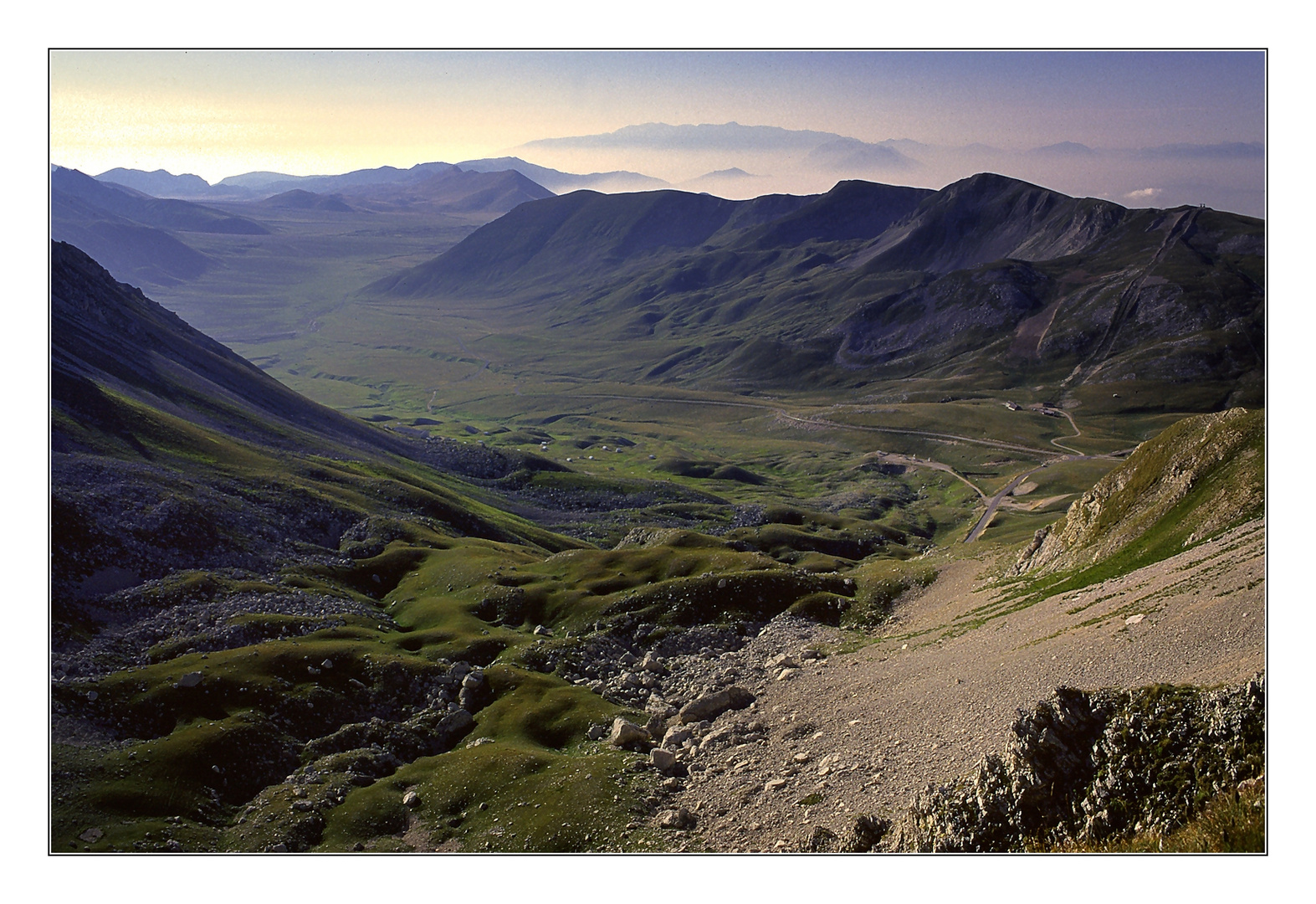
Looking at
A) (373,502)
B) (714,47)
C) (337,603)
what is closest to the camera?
(714,47)

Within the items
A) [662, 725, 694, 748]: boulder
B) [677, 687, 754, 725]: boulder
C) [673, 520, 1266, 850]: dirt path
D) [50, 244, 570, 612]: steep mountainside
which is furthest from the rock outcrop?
[50, 244, 570, 612]: steep mountainside

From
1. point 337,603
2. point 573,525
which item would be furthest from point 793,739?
point 573,525

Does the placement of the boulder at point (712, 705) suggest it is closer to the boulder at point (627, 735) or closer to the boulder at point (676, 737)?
the boulder at point (676, 737)

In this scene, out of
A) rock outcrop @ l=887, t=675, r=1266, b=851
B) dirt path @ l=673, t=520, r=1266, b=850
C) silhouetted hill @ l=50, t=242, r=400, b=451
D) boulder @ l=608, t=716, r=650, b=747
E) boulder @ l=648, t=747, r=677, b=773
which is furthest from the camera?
silhouetted hill @ l=50, t=242, r=400, b=451

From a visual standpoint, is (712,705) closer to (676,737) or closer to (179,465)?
(676,737)

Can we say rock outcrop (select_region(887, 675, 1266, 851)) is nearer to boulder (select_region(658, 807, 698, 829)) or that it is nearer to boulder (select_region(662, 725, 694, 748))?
boulder (select_region(658, 807, 698, 829))

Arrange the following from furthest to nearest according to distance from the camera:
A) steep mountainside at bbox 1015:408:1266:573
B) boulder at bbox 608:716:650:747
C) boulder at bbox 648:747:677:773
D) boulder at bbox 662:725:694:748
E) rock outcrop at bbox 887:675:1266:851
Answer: steep mountainside at bbox 1015:408:1266:573 → boulder at bbox 608:716:650:747 → boulder at bbox 662:725:694:748 → boulder at bbox 648:747:677:773 → rock outcrop at bbox 887:675:1266:851

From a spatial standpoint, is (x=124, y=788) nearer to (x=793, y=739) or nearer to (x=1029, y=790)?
(x=793, y=739)
